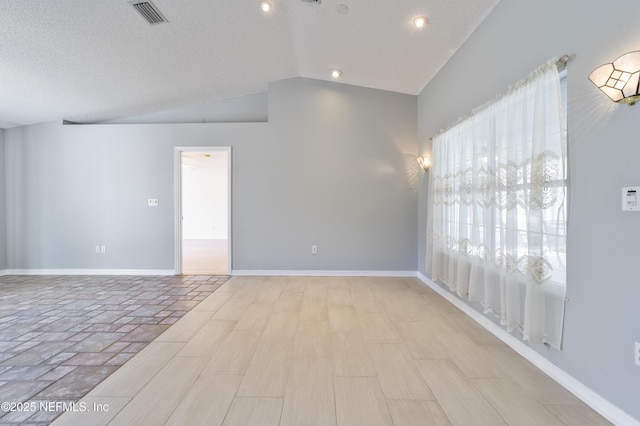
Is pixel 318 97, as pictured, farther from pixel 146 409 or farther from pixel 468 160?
pixel 146 409

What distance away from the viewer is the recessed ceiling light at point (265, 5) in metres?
2.77

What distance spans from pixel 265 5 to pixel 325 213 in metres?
2.86

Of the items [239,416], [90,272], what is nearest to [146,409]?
[239,416]

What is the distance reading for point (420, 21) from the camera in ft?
9.15

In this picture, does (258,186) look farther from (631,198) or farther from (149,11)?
(631,198)

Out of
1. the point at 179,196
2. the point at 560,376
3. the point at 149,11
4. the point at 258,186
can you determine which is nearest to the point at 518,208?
the point at 560,376

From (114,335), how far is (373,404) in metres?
2.38

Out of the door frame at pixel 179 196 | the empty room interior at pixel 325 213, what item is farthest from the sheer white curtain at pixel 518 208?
the door frame at pixel 179 196

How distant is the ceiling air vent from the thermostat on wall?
388 centimetres

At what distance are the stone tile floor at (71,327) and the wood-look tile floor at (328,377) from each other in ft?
0.58

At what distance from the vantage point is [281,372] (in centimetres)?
191

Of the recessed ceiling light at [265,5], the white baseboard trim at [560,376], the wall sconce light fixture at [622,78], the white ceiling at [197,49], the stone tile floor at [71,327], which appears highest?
the recessed ceiling light at [265,5]

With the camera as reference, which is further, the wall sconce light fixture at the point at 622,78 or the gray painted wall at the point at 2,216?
the gray painted wall at the point at 2,216

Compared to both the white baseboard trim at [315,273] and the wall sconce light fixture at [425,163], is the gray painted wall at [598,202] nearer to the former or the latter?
the wall sconce light fixture at [425,163]
